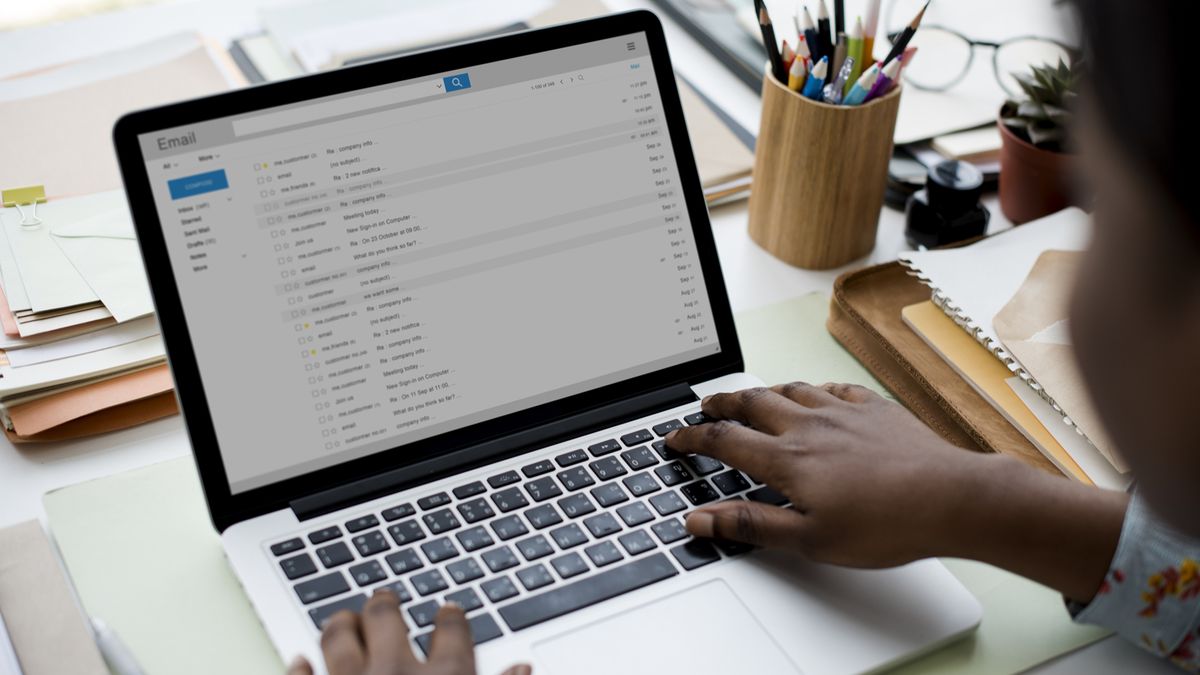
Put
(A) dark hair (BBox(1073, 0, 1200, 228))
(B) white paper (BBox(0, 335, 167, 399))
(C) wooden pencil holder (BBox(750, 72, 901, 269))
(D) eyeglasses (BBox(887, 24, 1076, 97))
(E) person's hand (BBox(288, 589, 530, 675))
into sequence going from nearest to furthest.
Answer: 1. (A) dark hair (BBox(1073, 0, 1200, 228))
2. (E) person's hand (BBox(288, 589, 530, 675))
3. (B) white paper (BBox(0, 335, 167, 399))
4. (C) wooden pencil holder (BBox(750, 72, 901, 269))
5. (D) eyeglasses (BBox(887, 24, 1076, 97))

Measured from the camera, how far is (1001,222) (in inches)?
44.5

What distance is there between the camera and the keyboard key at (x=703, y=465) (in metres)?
0.77

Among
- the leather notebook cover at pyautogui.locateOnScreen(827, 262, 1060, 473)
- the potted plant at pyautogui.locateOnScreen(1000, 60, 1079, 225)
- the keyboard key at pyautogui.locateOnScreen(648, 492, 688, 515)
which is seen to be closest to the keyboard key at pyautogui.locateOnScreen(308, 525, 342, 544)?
Result: the keyboard key at pyautogui.locateOnScreen(648, 492, 688, 515)

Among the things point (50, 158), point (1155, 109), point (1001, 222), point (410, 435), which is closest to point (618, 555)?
point (410, 435)

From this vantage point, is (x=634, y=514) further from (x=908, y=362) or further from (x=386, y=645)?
(x=908, y=362)

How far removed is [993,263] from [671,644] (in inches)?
19.7

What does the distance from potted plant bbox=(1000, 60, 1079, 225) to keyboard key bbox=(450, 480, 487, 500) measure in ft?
2.11

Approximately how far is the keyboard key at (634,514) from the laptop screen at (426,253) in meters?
0.10

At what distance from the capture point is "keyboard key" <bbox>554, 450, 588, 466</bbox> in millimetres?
767

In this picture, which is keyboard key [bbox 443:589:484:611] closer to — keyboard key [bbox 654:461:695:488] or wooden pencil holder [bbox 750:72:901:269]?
keyboard key [bbox 654:461:695:488]

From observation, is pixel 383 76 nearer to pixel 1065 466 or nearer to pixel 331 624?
pixel 331 624

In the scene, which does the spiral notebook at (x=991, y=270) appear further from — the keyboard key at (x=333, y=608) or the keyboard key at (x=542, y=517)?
the keyboard key at (x=333, y=608)

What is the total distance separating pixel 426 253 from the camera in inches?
29.7

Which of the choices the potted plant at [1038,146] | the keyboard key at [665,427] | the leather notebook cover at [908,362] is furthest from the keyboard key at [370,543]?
the potted plant at [1038,146]
